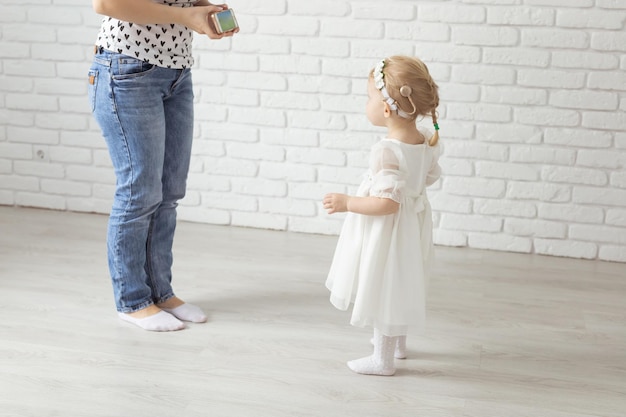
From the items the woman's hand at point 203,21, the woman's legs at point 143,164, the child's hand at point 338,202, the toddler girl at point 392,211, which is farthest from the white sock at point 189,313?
the woman's hand at point 203,21

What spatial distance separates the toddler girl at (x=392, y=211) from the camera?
2.08 metres

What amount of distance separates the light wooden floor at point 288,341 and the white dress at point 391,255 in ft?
0.69

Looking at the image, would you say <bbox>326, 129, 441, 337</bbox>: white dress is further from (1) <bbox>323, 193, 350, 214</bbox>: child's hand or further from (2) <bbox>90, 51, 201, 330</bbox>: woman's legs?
(2) <bbox>90, 51, 201, 330</bbox>: woman's legs

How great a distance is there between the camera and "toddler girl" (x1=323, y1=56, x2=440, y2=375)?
2082 millimetres

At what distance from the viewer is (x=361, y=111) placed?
325cm

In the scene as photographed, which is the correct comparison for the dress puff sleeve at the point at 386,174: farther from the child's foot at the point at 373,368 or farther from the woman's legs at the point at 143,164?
the woman's legs at the point at 143,164

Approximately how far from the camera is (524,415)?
81.5 inches

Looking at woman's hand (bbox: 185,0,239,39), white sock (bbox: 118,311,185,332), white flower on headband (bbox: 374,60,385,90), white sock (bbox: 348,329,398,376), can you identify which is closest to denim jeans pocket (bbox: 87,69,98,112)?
woman's hand (bbox: 185,0,239,39)

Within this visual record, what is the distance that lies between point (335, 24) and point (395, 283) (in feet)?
4.54

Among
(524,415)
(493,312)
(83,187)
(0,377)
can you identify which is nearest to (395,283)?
(524,415)

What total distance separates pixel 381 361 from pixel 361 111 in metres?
1.28

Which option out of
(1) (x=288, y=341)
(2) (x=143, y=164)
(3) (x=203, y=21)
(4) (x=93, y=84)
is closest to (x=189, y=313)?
(1) (x=288, y=341)

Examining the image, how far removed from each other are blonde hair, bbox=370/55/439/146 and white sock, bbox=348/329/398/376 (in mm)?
625

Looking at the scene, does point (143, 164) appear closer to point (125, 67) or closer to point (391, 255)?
point (125, 67)
